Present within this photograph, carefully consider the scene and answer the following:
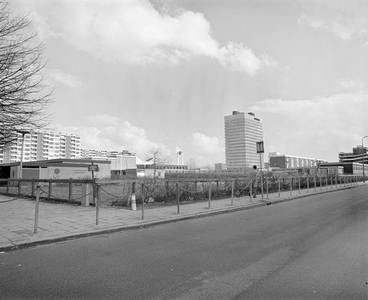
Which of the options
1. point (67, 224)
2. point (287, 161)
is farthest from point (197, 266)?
point (287, 161)

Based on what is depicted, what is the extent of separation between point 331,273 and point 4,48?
1149 cm

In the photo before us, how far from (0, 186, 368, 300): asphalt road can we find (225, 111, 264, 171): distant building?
137978 millimetres

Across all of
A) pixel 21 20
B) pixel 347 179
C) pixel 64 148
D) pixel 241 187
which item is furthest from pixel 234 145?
pixel 21 20

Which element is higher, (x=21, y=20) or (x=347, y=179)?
(x=21, y=20)

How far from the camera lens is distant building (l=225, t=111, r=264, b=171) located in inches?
5694

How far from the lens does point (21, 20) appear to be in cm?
991

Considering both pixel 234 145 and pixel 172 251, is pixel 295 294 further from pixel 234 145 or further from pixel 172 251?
pixel 234 145

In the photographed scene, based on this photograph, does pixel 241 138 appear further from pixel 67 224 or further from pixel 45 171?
pixel 67 224

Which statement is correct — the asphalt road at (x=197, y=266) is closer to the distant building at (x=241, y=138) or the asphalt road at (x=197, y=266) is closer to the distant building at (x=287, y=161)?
the distant building at (x=287, y=161)

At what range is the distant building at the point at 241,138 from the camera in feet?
474

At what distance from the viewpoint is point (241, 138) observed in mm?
146375

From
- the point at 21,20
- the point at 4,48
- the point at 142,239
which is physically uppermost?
the point at 21,20

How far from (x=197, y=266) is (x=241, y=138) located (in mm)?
144704

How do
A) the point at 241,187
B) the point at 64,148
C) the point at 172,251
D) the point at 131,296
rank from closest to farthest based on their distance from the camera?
the point at 131,296 → the point at 172,251 → the point at 241,187 → the point at 64,148
